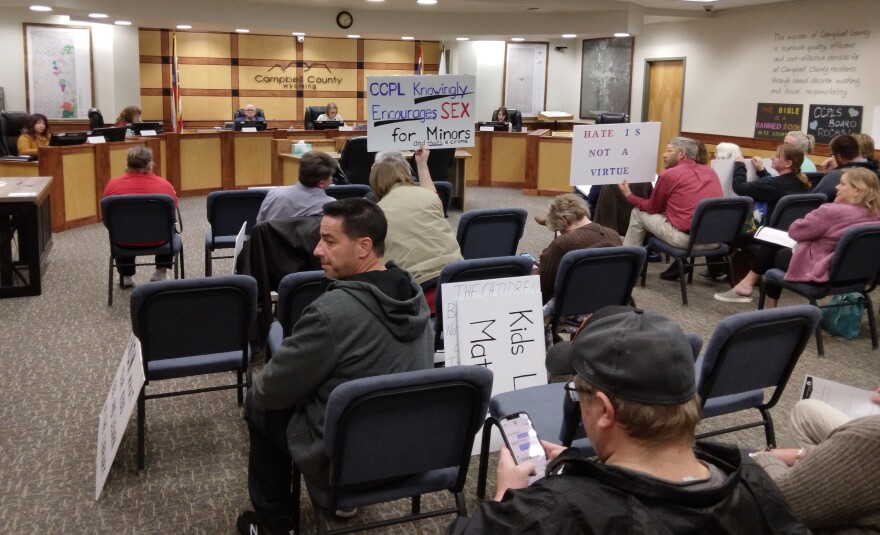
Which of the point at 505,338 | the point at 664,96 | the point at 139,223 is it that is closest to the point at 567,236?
the point at 505,338

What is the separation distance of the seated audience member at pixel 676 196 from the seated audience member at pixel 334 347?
13.1 feet

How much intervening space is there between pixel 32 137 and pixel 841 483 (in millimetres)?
9330

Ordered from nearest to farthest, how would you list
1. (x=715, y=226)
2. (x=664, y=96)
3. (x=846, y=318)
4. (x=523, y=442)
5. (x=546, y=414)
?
1. (x=523, y=442)
2. (x=546, y=414)
3. (x=846, y=318)
4. (x=715, y=226)
5. (x=664, y=96)

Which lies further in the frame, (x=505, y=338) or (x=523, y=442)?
(x=505, y=338)

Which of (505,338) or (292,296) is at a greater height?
(292,296)

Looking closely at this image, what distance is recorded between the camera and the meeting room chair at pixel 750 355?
2771 mm

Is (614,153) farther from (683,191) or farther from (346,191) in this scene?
(346,191)

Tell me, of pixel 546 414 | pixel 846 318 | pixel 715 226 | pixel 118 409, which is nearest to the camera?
pixel 546 414

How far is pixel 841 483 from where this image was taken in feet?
5.63

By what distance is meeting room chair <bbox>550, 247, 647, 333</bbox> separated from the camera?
3951 mm

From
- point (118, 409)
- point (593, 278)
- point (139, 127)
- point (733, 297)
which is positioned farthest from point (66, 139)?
point (733, 297)

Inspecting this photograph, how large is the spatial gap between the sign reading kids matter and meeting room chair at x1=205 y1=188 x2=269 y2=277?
96 cm

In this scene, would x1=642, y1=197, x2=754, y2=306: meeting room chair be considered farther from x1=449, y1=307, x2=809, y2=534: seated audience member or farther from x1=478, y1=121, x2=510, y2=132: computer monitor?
x1=478, y1=121, x2=510, y2=132: computer monitor

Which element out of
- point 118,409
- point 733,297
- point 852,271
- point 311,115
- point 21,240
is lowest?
point 733,297
